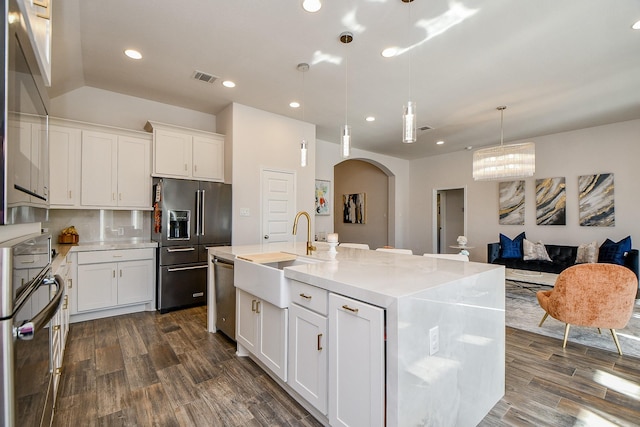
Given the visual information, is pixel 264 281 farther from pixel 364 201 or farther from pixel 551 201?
pixel 364 201

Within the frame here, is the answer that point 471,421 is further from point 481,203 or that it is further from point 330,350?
point 481,203

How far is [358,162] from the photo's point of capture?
861 cm

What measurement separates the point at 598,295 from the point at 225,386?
10.7 feet

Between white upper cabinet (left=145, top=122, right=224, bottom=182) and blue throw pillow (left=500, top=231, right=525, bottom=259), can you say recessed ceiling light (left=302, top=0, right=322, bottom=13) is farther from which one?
blue throw pillow (left=500, top=231, right=525, bottom=259)

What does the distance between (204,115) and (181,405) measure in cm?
415

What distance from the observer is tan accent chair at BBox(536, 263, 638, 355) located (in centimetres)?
251

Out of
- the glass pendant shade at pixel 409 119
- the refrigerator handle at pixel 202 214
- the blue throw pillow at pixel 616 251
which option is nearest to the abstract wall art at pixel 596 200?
the blue throw pillow at pixel 616 251

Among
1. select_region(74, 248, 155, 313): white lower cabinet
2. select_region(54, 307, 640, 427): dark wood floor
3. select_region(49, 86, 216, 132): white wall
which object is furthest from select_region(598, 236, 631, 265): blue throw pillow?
select_region(49, 86, 216, 132): white wall

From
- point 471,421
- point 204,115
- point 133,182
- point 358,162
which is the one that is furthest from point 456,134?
point 133,182

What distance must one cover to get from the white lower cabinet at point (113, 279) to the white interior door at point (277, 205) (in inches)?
66.1

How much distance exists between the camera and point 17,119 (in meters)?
0.91

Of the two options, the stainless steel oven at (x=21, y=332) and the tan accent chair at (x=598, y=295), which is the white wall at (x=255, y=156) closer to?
the stainless steel oven at (x=21, y=332)

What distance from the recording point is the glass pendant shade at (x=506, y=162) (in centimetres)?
407

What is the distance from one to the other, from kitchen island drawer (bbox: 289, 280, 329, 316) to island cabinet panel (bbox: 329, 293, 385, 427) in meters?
0.06
